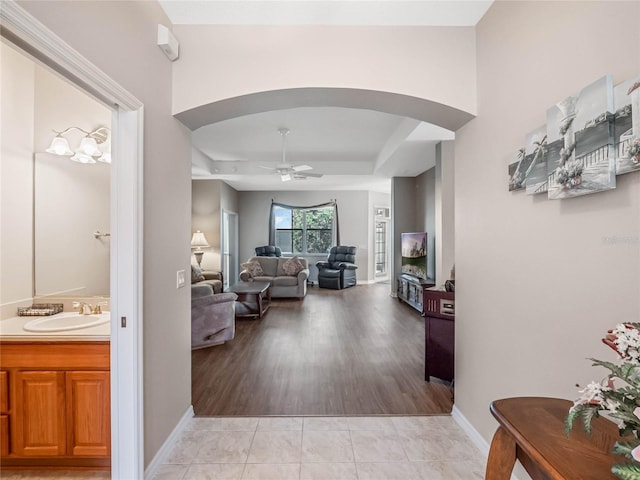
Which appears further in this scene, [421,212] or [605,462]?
[421,212]

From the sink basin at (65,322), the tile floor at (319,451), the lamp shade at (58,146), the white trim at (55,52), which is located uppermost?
the white trim at (55,52)

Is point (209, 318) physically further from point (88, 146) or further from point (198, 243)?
point (198, 243)

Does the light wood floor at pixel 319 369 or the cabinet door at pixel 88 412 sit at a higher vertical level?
the cabinet door at pixel 88 412

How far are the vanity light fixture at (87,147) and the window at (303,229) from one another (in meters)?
7.42

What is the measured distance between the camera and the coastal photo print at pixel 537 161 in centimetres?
148

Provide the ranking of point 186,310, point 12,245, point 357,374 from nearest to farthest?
point 12,245 < point 186,310 < point 357,374

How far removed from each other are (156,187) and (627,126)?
89.2 inches

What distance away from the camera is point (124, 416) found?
5.62 feet

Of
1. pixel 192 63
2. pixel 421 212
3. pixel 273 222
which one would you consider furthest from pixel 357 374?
pixel 273 222

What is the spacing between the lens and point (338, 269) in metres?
8.66

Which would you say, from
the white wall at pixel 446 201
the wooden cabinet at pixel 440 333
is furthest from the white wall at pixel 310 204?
the wooden cabinet at pixel 440 333

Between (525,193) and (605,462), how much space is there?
1.22 meters

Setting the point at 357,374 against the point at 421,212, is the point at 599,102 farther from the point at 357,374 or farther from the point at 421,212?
the point at 421,212

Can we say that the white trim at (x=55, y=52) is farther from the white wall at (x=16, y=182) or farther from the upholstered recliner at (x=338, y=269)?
the upholstered recliner at (x=338, y=269)
